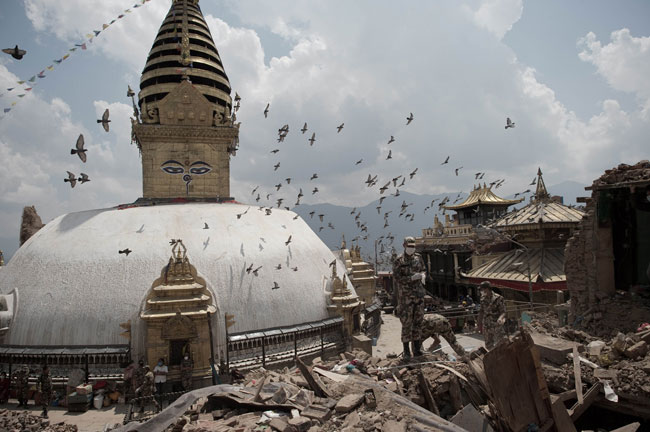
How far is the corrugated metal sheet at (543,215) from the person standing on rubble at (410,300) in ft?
56.0

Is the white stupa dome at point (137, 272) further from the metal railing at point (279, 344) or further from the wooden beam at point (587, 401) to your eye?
the wooden beam at point (587, 401)

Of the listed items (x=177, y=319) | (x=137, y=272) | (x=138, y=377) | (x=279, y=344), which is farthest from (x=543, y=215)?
(x=138, y=377)

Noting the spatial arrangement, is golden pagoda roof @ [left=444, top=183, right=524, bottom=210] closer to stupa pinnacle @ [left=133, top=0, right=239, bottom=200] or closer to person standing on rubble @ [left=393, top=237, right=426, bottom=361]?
stupa pinnacle @ [left=133, top=0, right=239, bottom=200]

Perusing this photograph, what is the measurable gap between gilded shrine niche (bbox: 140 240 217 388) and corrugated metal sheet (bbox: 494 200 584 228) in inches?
782

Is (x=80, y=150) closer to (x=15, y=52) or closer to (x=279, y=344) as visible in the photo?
(x=15, y=52)

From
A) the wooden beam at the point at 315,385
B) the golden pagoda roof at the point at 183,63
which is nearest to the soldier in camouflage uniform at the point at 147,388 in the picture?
the wooden beam at the point at 315,385

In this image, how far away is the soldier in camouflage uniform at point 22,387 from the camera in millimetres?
13898

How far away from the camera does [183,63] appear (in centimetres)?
2591

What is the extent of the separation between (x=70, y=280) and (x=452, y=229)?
33.6 meters

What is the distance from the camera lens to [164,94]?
25.9 m

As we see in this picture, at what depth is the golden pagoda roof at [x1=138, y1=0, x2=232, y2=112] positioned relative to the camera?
2606cm

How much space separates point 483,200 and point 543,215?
60.9 ft

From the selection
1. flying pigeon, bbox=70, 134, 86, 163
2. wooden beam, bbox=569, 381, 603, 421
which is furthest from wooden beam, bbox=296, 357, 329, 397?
flying pigeon, bbox=70, 134, 86, 163

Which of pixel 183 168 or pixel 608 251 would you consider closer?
pixel 608 251
